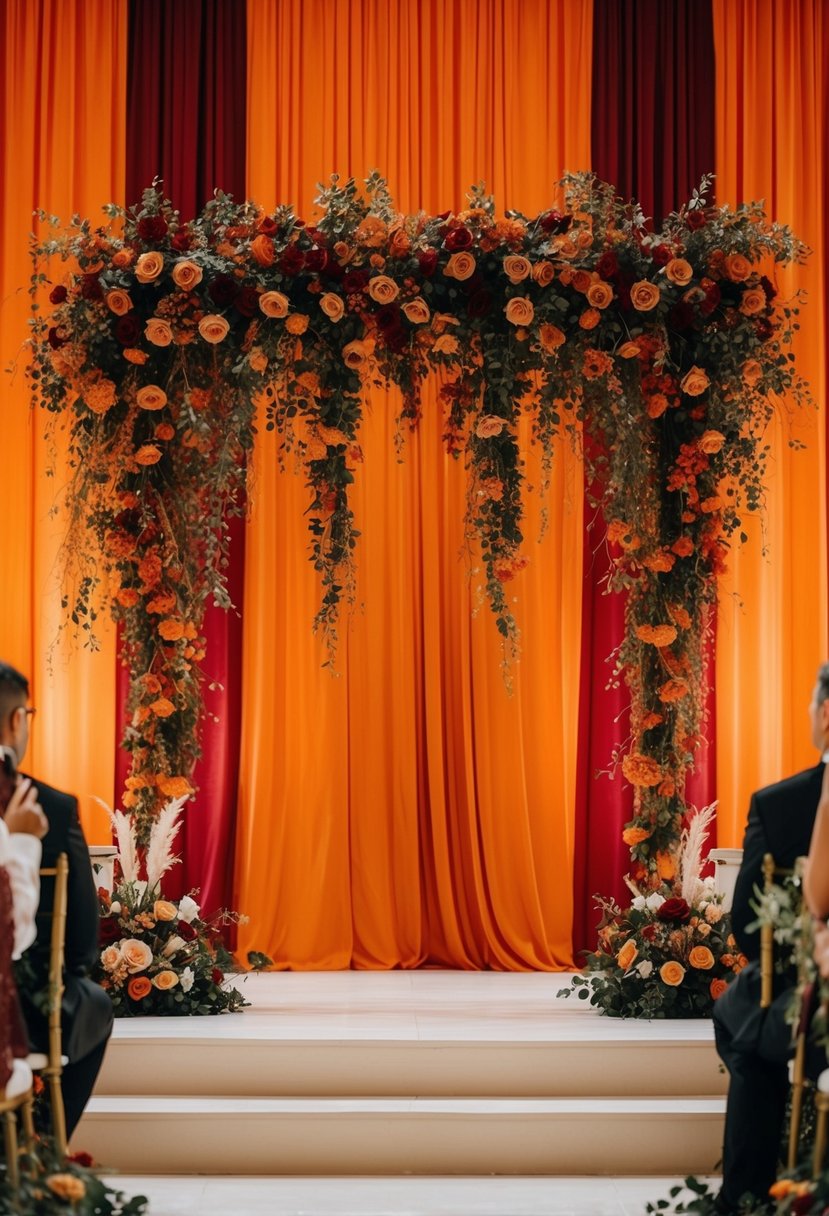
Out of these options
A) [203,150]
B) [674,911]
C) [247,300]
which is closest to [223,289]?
[247,300]

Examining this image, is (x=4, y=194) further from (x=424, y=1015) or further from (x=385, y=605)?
(x=424, y=1015)

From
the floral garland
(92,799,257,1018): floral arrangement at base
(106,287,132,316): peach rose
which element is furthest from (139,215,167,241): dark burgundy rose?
Result: (92,799,257,1018): floral arrangement at base

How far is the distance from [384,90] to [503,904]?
13.7ft

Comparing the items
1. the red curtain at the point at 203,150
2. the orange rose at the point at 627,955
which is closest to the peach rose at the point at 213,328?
the red curtain at the point at 203,150

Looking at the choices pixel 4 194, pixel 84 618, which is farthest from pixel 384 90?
pixel 84 618

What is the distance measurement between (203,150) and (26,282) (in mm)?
1120

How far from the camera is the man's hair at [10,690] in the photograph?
11.2ft

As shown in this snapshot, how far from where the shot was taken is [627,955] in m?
5.48

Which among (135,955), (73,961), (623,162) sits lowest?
(135,955)

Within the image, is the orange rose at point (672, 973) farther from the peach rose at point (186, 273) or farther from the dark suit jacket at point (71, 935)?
the peach rose at point (186, 273)

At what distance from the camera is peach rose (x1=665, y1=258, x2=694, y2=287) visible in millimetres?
5328

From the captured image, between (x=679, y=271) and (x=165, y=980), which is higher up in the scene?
(x=679, y=271)

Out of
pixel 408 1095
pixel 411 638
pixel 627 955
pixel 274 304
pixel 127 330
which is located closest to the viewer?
pixel 408 1095

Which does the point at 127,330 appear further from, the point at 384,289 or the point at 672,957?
the point at 672,957
